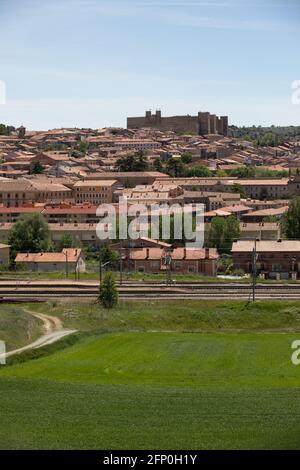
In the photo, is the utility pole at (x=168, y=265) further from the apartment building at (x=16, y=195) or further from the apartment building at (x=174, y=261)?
the apartment building at (x=16, y=195)

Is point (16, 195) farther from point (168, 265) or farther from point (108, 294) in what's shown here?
point (108, 294)

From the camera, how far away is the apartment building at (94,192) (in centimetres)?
4266

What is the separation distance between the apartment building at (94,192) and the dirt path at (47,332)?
2538cm

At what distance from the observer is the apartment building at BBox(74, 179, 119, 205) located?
42.7 metres

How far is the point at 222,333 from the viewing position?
15.8 metres

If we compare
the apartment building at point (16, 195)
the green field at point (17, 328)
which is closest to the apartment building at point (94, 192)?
the apartment building at point (16, 195)

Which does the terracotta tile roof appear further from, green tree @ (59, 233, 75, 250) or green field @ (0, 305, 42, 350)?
green field @ (0, 305, 42, 350)

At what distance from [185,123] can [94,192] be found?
44751 mm

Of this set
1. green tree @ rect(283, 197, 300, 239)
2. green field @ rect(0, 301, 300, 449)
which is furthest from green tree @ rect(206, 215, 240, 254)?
green field @ rect(0, 301, 300, 449)

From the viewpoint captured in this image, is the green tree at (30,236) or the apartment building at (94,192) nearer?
the green tree at (30,236)

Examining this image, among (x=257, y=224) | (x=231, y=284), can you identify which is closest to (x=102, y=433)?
(x=231, y=284)

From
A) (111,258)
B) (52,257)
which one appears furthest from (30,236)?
(111,258)
